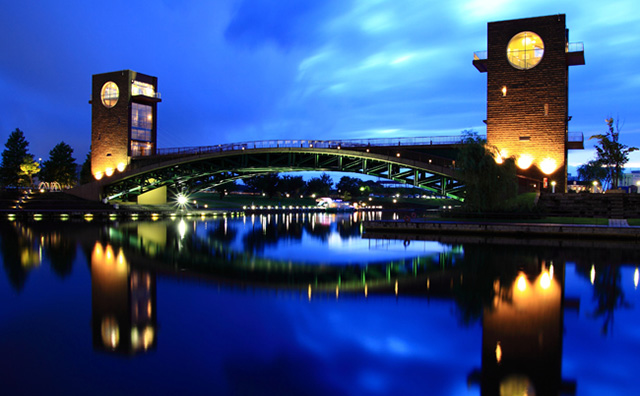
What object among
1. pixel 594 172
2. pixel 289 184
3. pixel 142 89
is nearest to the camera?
pixel 142 89

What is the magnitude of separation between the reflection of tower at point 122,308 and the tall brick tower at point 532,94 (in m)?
34.1

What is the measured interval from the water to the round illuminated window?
93.2 feet

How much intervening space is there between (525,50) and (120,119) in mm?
50261

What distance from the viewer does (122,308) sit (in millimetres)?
10188

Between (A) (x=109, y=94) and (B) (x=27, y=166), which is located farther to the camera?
(B) (x=27, y=166)

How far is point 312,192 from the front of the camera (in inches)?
5610

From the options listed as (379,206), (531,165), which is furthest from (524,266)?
(379,206)

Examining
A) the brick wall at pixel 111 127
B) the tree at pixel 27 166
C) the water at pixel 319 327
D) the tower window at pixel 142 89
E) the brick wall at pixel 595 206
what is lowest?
the water at pixel 319 327

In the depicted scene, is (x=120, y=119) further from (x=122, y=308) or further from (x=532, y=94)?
(x=122, y=308)

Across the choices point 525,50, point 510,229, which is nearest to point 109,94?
point 525,50

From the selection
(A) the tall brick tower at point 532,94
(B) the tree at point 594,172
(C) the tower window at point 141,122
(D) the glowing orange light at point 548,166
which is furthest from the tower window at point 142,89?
(B) the tree at point 594,172

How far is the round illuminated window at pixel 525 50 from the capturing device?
136ft

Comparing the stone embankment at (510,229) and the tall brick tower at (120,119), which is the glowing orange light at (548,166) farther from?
the tall brick tower at (120,119)

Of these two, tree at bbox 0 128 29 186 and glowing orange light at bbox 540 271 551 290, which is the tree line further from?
glowing orange light at bbox 540 271 551 290
